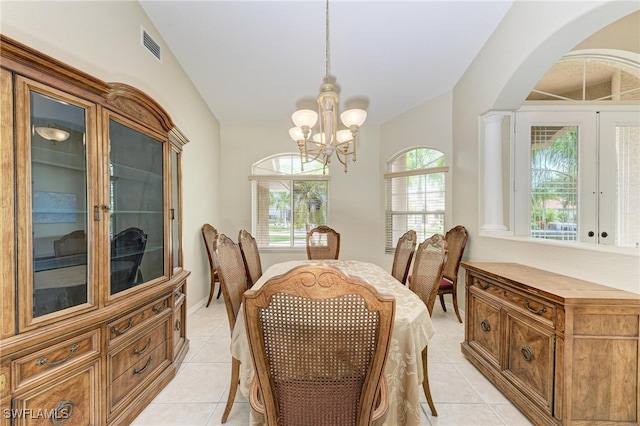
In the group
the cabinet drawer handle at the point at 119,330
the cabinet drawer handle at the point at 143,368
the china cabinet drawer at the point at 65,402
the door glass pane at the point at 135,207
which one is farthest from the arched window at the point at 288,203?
the china cabinet drawer at the point at 65,402

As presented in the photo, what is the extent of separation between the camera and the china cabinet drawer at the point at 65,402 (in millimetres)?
1102

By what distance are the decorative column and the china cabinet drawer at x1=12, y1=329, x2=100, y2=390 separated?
11.4 feet

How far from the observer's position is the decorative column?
113 inches

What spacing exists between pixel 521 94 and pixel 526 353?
244 cm

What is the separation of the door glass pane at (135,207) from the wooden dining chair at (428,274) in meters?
1.97

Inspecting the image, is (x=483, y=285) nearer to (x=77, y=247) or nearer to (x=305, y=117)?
(x=305, y=117)

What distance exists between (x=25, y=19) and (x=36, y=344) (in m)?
1.65

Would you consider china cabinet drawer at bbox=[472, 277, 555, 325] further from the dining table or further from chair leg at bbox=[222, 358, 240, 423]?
chair leg at bbox=[222, 358, 240, 423]

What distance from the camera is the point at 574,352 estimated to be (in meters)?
1.42

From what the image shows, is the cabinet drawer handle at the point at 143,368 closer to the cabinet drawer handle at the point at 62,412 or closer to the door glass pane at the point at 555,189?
the cabinet drawer handle at the point at 62,412

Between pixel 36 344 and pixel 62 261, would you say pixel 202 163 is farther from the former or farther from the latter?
pixel 36 344

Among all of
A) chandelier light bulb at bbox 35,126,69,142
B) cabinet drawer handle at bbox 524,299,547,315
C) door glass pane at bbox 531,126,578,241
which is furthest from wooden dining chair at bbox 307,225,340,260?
chandelier light bulb at bbox 35,126,69,142

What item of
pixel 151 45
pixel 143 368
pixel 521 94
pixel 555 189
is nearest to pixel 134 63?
pixel 151 45

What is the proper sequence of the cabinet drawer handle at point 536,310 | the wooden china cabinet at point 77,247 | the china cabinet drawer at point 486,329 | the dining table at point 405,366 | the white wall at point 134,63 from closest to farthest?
1. the wooden china cabinet at point 77,247
2. the dining table at point 405,366
3. the white wall at point 134,63
4. the cabinet drawer handle at point 536,310
5. the china cabinet drawer at point 486,329
